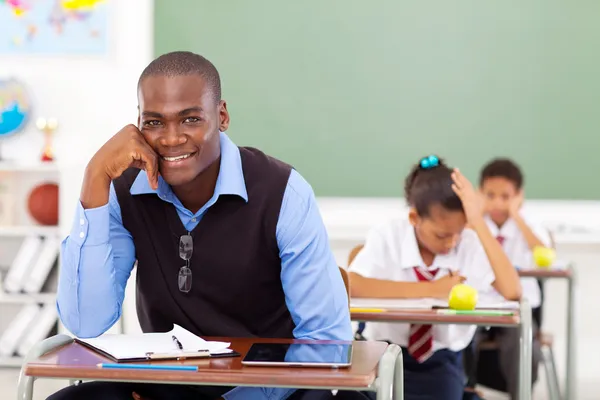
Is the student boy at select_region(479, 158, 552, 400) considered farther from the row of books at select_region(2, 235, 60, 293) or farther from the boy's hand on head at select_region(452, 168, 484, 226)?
the row of books at select_region(2, 235, 60, 293)

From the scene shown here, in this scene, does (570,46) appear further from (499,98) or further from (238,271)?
(238,271)

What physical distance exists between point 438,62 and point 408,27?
237 mm

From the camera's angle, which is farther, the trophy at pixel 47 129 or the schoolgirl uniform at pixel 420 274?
the trophy at pixel 47 129

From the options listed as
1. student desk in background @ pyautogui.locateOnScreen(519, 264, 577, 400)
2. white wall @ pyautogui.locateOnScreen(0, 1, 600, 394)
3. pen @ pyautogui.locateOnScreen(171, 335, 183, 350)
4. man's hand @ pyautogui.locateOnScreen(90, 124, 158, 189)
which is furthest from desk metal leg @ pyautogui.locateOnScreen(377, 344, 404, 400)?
white wall @ pyautogui.locateOnScreen(0, 1, 600, 394)

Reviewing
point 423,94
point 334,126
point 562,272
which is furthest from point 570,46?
point 562,272

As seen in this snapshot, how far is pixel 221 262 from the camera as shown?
2.09 m

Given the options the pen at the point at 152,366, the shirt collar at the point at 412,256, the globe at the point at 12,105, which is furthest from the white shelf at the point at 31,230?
the pen at the point at 152,366

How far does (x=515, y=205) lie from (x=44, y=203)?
2465 mm

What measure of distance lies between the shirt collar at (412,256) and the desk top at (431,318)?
15.9 inches

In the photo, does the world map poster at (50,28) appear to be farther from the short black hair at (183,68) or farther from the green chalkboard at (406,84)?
the short black hair at (183,68)

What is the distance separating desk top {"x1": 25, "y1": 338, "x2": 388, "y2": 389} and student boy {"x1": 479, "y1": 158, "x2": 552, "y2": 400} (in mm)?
2301

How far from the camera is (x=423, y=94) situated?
17.0 feet

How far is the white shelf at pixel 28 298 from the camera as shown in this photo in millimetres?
5277

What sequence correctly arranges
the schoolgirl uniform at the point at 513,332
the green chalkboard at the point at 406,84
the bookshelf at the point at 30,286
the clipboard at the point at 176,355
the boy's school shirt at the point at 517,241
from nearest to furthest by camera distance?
1. the clipboard at the point at 176,355
2. the schoolgirl uniform at the point at 513,332
3. the boy's school shirt at the point at 517,241
4. the green chalkboard at the point at 406,84
5. the bookshelf at the point at 30,286
